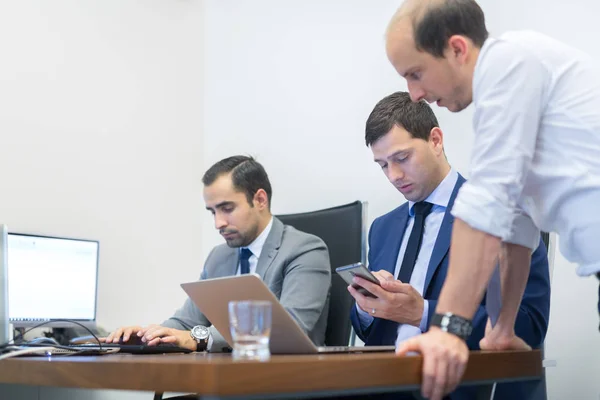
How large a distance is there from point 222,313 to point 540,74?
82 cm

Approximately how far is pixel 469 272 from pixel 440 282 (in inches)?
33.4

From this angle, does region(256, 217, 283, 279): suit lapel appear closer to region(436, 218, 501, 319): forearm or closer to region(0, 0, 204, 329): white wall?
region(0, 0, 204, 329): white wall

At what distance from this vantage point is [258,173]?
9.71 feet

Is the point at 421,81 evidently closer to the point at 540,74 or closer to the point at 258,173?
the point at 540,74

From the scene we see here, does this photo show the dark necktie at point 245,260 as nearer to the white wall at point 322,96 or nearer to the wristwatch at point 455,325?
the white wall at point 322,96

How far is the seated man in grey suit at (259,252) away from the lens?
8.12 feet

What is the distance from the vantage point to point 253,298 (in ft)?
4.72

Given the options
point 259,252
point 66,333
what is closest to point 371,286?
point 259,252

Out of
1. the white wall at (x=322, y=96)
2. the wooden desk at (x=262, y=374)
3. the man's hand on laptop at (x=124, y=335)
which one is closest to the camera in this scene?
the wooden desk at (x=262, y=374)

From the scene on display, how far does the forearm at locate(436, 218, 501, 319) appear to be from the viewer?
1216 mm

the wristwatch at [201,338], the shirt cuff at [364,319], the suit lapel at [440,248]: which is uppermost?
the suit lapel at [440,248]

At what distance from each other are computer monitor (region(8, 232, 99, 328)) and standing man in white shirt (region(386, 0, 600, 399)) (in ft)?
6.53

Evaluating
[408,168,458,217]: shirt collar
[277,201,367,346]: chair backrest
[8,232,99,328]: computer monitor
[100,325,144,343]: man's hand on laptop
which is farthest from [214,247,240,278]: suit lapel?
[408,168,458,217]: shirt collar

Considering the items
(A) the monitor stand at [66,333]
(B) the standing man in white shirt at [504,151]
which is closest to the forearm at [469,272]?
(B) the standing man in white shirt at [504,151]
